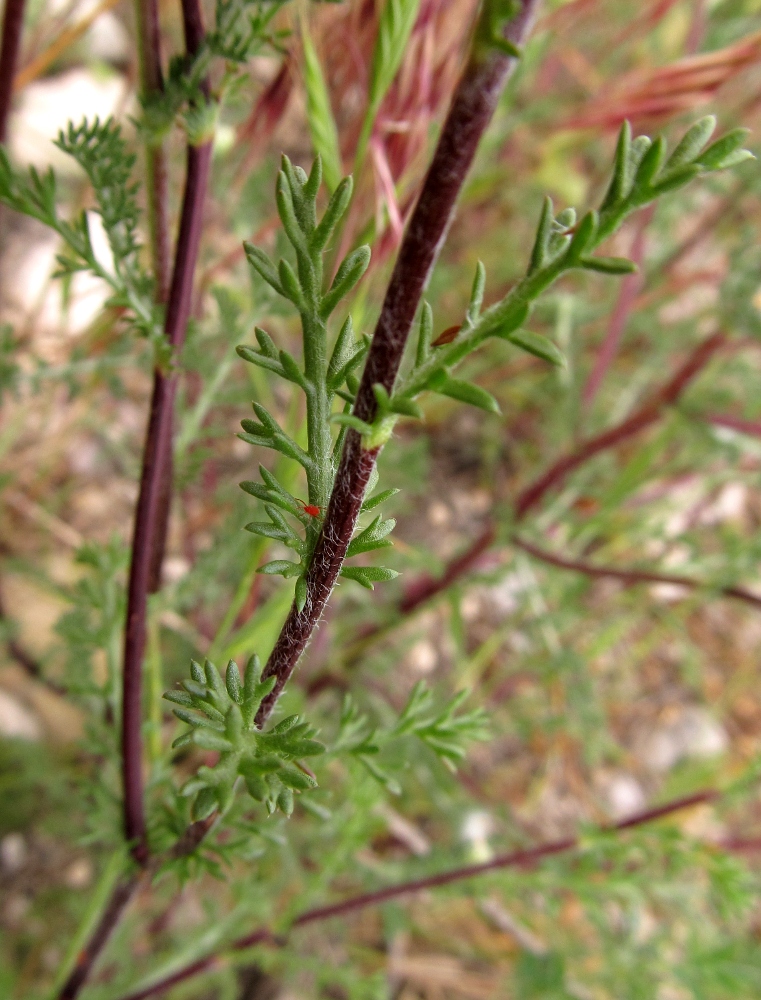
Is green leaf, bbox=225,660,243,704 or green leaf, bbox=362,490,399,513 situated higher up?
green leaf, bbox=362,490,399,513

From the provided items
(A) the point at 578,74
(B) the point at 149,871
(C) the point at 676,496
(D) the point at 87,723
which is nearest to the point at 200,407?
(D) the point at 87,723

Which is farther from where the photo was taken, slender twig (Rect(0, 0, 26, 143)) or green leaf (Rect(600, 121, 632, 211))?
slender twig (Rect(0, 0, 26, 143))

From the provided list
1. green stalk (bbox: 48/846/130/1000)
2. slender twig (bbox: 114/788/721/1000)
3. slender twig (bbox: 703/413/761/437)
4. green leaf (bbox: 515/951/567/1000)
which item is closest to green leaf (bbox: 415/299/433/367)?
green stalk (bbox: 48/846/130/1000)

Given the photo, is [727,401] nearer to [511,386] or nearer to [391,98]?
[511,386]

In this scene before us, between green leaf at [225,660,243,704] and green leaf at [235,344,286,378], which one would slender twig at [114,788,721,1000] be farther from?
green leaf at [235,344,286,378]

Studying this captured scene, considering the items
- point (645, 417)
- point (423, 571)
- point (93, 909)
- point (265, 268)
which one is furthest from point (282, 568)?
point (423, 571)

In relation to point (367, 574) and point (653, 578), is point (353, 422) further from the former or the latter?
point (653, 578)

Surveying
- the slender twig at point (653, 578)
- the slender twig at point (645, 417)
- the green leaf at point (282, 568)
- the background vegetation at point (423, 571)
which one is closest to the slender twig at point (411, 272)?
the green leaf at point (282, 568)
